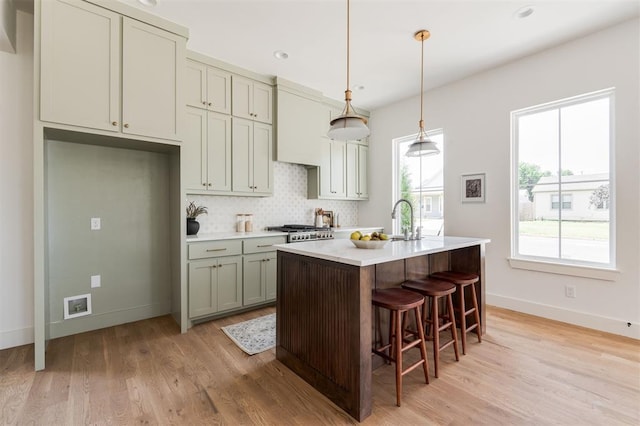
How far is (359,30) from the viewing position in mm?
2861

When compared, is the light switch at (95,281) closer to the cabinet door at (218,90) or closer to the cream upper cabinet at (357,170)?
the cabinet door at (218,90)

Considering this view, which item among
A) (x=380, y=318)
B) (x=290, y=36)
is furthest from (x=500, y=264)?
(x=290, y=36)

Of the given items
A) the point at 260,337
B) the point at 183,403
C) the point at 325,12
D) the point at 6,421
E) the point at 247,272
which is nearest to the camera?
the point at 6,421

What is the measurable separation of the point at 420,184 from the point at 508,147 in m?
1.30

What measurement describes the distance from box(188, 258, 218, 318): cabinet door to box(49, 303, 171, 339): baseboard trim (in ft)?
1.98

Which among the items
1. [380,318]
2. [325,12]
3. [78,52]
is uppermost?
[325,12]

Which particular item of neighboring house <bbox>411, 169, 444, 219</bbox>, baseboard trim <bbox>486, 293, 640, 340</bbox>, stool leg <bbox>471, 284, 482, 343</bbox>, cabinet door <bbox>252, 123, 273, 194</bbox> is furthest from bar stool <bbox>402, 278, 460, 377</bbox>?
cabinet door <bbox>252, 123, 273, 194</bbox>

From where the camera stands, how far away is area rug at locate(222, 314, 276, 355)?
2602mm

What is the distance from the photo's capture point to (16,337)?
102 inches

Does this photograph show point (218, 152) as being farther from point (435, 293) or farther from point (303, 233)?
point (435, 293)

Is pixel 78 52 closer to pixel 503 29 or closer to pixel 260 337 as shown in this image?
pixel 260 337

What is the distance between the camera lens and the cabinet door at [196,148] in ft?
10.5

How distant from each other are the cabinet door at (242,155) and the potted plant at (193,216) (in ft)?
1.61

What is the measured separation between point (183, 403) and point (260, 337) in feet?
3.22
